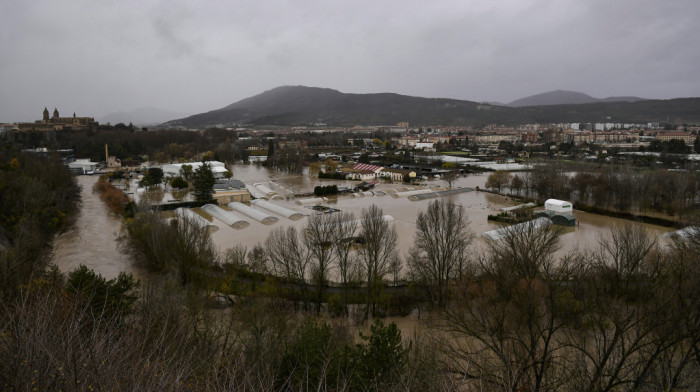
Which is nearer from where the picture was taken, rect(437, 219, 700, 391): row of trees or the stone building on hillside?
rect(437, 219, 700, 391): row of trees

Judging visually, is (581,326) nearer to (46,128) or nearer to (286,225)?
(286,225)

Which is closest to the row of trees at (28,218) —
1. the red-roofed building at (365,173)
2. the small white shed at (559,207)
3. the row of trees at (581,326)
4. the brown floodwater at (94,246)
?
the brown floodwater at (94,246)

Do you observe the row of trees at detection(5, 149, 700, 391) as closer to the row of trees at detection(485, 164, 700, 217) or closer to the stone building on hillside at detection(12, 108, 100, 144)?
the row of trees at detection(485, 164, 700, 217)

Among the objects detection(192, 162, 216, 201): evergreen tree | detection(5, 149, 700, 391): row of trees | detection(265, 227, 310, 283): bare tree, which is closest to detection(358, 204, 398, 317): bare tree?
detection(5, 149, 700, 391): row of trees

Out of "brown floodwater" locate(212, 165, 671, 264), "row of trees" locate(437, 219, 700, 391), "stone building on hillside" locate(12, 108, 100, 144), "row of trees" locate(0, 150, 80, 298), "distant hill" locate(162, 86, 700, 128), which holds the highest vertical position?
"distant hill" locate(162, 86, 700, 128)

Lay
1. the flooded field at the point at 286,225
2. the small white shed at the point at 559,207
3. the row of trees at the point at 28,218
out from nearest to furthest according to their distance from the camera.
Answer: the row of trees at the point at 28,218, the flooded field at the point at 286,225, the small white shed at the point at 559,207

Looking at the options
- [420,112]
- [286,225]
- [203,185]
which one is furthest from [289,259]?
[420,112]

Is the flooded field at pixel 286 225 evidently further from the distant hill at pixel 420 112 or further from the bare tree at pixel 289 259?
the distant hill at pixel 420 112
